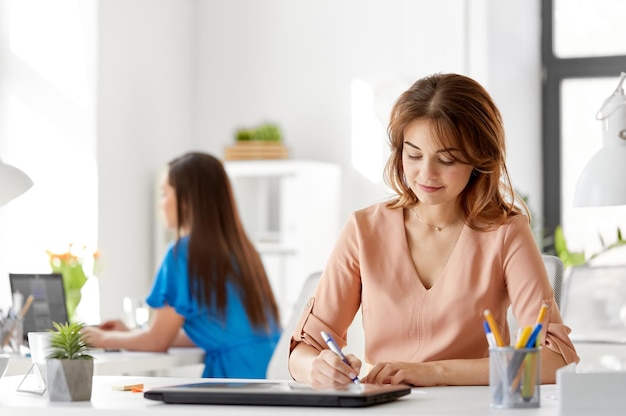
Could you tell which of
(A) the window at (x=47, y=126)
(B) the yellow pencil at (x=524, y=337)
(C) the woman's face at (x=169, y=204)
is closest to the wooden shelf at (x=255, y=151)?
(A) the window at (x=47, y=126)

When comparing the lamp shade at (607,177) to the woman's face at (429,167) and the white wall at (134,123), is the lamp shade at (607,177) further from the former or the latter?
the white wall at (134,123)

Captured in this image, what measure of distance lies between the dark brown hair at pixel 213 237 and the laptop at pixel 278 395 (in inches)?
78.9

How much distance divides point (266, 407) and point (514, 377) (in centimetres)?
35

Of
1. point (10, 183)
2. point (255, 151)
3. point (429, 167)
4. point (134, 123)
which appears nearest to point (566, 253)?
point (255, 151)

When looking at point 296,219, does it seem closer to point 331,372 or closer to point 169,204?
point 169,204

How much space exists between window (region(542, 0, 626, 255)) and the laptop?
4.74 meters

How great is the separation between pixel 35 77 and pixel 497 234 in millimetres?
3276

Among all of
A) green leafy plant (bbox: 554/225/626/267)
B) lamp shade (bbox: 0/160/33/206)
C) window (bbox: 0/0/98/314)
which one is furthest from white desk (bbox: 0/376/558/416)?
green leafy plant (bbox: 554/225/626/267)

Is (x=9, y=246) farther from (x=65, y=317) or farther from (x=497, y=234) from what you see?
(x=497, y=234)

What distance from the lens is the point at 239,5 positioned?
620 centimetres

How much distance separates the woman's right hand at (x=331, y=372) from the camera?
5.83 feet

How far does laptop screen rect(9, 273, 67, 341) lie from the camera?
12.0 ft

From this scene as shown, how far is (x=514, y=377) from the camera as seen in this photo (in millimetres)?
1514

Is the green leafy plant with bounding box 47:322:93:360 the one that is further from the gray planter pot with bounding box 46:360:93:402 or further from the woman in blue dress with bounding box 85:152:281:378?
the woman in blue dress with bounding box 85:152:281:378
